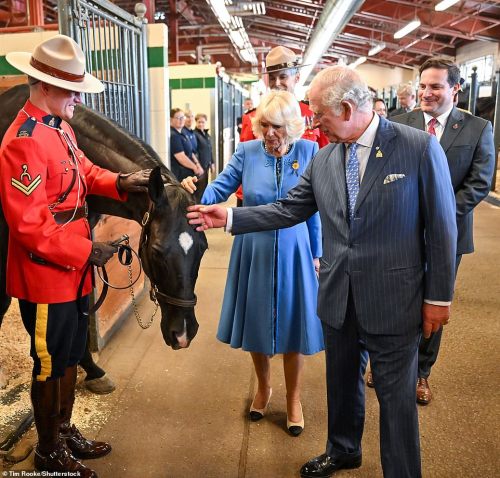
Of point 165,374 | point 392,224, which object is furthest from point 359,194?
point 165,374

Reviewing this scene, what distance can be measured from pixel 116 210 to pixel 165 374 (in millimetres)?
1161

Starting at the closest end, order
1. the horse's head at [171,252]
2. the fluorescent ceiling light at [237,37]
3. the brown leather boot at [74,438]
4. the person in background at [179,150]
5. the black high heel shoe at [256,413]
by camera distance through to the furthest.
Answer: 1. the horse's head at [171,252]
2. the brown leather boot at [74,438]
3. the black high heel shoe at [256,413]
4. the person in background at [179,150]
5. the fluorescent ceiling light at [237,37]

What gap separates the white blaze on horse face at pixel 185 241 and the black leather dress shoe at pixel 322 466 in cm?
101

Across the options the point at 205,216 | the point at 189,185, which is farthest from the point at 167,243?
the point at 189,185

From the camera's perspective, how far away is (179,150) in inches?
229

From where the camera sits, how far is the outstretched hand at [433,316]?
150 centimetres

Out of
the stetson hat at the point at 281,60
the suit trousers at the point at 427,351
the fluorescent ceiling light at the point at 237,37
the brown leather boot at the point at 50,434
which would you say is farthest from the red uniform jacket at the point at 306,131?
the fluorescent ceiling light at the point at 237,37

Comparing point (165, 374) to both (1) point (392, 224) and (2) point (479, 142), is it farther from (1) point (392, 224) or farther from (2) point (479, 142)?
(2) point (479, 142)

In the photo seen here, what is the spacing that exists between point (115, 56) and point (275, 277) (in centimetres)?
211

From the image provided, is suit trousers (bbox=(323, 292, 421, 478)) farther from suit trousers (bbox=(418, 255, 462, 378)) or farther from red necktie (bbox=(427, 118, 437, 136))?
red necktie (bbox=(427, 118, 437, 136))

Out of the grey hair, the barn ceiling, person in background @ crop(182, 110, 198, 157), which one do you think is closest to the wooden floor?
the grey hair

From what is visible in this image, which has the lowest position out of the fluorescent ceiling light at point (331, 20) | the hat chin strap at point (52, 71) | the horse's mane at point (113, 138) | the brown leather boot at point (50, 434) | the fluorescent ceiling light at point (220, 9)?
the brown leather boot at point (50, 434)

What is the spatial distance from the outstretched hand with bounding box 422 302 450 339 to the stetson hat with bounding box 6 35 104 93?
1324 millimetres

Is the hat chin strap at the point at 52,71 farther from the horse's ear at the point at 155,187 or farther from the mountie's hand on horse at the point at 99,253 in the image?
the mountie's hand on horse at the point at 99,253
